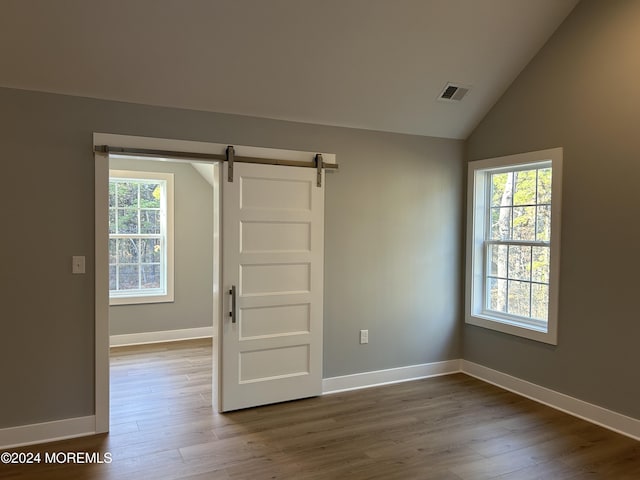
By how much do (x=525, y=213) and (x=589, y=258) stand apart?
0.75 metres

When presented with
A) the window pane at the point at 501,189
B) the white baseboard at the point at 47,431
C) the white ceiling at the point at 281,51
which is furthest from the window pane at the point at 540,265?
the white baseboard at the point at 47,431

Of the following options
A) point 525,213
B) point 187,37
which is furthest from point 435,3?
point 525,213

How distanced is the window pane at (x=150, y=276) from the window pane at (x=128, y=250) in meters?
0.17

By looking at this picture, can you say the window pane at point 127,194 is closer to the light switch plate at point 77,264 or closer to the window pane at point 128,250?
the window pane at point 128,250

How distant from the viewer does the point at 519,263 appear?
13.3 ft

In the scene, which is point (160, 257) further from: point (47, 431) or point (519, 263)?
point (519, 263)

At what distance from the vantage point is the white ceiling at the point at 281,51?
267 centimetres

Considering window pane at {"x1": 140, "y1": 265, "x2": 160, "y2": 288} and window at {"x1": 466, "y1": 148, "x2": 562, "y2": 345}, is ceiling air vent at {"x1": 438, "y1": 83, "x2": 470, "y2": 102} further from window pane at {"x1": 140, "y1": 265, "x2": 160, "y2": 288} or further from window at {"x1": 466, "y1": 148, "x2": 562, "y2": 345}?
window pane at {"x1": 140, "y1": 265, "x2": 160, "y2": 288}

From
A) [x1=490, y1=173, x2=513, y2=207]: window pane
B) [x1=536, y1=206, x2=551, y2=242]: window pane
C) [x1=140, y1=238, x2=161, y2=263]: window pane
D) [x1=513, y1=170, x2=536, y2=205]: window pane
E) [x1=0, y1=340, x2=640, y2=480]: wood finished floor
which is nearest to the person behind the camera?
[x1=0, y1=340, x2=640, y2=480]: wood finished floor

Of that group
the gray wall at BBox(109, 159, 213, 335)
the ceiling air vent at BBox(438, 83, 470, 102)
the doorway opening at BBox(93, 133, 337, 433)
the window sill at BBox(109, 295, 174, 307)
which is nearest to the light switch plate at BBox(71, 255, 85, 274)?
the doorway opening at BBox(93, 133, 337, 433)

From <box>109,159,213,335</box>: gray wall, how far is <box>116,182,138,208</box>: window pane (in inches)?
10.5

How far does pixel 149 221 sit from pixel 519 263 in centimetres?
442

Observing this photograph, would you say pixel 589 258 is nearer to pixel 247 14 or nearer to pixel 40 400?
pixel 247 14

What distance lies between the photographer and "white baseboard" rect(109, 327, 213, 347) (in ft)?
18.2
